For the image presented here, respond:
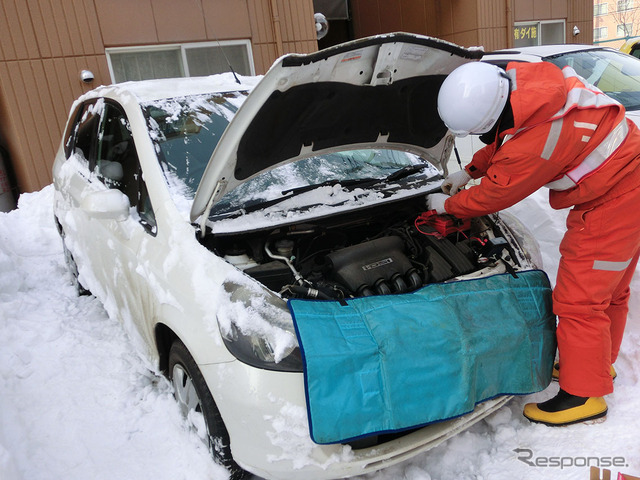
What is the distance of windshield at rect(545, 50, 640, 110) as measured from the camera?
5219mm

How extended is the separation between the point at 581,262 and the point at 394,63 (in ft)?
4.21

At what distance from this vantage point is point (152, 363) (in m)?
2.56

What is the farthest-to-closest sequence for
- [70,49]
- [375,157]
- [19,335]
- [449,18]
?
[449,18] < [70,49] < [19,335] < [375,157]

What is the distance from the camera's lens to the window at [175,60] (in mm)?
7457

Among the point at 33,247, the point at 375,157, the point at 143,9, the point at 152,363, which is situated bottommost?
the point at 33,247

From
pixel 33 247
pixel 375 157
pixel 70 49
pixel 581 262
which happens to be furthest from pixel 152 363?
pixel 70 49

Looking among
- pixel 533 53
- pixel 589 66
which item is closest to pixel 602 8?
pixel 589 66

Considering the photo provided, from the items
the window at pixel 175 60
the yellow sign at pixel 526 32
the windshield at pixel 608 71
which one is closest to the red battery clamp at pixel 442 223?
the windshield at pixel 608 71

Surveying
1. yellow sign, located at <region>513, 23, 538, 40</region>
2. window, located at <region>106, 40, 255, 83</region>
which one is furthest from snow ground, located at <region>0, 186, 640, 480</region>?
yellow sign, located at <region>513, 23, 538, 40</region>

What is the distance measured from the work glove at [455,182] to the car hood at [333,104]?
0.37 m

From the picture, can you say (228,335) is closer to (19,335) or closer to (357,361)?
(357,361)

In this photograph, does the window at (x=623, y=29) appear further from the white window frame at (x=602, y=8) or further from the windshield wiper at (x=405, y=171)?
the windshield wiper at (x=405, y=171)

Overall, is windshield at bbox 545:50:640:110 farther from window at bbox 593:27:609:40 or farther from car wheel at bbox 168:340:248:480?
window at bbox 593:27:609:40

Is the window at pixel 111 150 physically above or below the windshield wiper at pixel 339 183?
above
